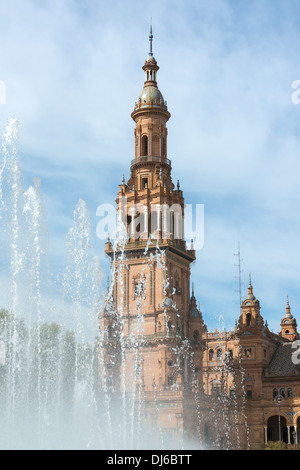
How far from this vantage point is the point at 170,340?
8494cm

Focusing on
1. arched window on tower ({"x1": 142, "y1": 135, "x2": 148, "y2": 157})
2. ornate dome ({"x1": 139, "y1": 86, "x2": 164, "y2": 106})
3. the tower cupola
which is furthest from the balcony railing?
the tower cupola

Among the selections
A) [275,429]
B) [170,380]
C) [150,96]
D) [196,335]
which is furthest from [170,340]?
[150,96]

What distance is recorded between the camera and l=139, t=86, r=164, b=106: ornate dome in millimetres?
98875

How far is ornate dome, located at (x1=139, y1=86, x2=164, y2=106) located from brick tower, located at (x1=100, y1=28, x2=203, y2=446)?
0.14 m

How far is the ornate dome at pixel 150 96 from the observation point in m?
98.9

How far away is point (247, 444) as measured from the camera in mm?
97250

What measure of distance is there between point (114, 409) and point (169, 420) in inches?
258

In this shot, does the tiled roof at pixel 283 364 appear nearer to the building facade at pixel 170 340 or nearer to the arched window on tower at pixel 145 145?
the building facade at pixel 170 340

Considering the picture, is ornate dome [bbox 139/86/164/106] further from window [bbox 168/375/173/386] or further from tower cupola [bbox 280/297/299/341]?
tower cupola [bbox 280/297/299/341]

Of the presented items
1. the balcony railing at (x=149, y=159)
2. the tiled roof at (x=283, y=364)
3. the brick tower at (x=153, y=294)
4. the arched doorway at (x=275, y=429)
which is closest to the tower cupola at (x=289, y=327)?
the tiled roof at (x=283, y=364)

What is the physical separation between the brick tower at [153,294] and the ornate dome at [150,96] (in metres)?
0.14

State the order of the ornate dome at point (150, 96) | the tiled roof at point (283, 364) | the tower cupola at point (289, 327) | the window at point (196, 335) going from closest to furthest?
the window at point (196, 335)
the ornate dome at point (150, 96)
the tiled roof at point (283, 364)
the tower cupola at point (289, 327)
